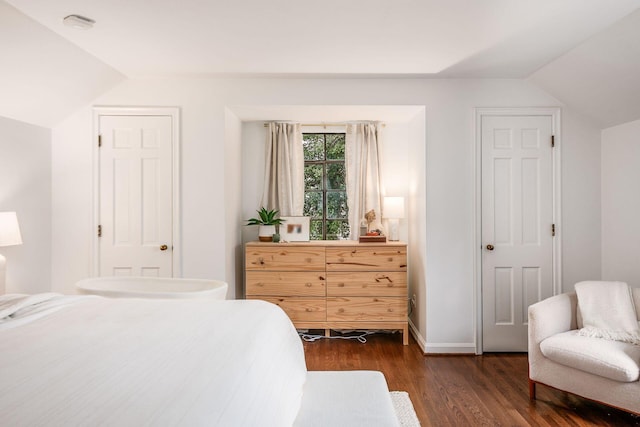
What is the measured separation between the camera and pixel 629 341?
8.14 ft

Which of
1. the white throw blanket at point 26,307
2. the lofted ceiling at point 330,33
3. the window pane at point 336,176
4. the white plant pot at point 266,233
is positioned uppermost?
the lofted ceiling at point 330,33

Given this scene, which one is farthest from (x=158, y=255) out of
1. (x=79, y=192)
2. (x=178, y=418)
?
(x=178, y=418)

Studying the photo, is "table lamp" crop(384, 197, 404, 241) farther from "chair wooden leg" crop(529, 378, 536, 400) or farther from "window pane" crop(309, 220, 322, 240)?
"chair wooden leg" crop(529, 378, 536, 400)

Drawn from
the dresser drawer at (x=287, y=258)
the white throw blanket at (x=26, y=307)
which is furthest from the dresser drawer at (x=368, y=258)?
the white throw blanket at (x=26, y=307)

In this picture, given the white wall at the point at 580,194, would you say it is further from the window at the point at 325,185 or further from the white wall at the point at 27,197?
the white wall at the point at 27,197

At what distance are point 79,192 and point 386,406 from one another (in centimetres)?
326

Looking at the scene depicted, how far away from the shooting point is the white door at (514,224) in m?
3.63

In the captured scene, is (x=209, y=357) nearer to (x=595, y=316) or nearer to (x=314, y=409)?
(x=314, y=409)

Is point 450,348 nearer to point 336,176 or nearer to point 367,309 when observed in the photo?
point 367,309

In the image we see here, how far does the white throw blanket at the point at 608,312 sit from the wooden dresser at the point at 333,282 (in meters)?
1.46

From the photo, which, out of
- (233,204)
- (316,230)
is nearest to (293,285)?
(316,230)

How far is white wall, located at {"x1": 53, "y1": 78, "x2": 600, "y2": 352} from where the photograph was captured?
3613 mm

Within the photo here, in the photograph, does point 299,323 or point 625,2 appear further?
point 299,323

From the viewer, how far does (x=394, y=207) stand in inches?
159
